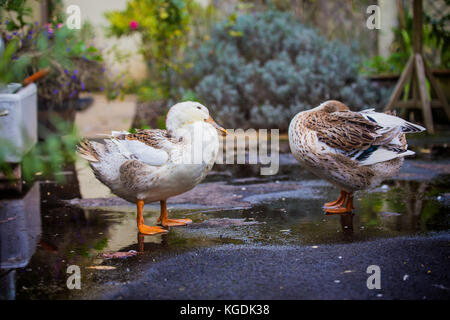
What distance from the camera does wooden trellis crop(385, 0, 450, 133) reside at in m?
9.81

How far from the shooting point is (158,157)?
440cm

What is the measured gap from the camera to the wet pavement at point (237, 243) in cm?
334

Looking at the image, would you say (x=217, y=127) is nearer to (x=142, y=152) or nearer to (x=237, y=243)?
(x=142, y=152)

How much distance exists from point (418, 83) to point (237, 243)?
7.13 m

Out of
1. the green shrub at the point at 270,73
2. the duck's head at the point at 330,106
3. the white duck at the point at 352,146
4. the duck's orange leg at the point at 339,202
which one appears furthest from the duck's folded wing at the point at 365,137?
the green shrub at the point at 270,73

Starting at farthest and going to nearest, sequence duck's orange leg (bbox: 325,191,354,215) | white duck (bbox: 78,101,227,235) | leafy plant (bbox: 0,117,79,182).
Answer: duck's orange leg (bbox: 325,191,354,215), white duck (bbox: 78,101,227,235), leafy plant (bbox: 0,117,79,182)

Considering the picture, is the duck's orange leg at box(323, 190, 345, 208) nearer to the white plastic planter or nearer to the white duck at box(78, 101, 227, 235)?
the white duck at box(78, 101, 227, 235)

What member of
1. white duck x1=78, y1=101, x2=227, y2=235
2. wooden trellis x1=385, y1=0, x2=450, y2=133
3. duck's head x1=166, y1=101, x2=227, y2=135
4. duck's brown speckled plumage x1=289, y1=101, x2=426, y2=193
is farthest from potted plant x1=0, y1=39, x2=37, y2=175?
wooden trellis x1=385, y1=0, x2=450, y2=133

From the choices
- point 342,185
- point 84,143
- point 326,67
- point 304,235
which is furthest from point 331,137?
point 326,67

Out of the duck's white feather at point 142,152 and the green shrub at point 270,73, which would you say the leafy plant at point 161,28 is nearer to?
the green shrub at point 270,73

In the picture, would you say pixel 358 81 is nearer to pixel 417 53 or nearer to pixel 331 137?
pixel 417 53

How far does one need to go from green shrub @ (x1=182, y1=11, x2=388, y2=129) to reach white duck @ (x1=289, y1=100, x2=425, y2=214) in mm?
4613

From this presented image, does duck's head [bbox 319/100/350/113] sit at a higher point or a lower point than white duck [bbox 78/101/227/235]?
higher

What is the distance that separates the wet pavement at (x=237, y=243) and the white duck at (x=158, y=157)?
376 millimetres
